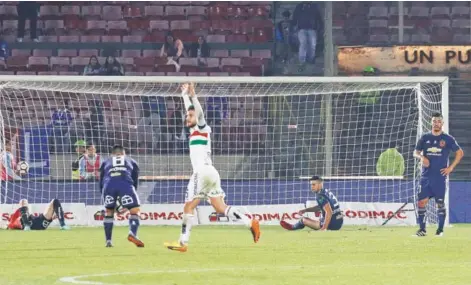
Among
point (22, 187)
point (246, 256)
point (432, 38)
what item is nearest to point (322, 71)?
point (432, 38)

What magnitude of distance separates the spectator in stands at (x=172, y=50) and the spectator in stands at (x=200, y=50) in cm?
33

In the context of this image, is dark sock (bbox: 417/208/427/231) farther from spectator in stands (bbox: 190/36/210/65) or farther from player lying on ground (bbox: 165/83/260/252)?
spectator in stands (bbox: 190/36/210/65)

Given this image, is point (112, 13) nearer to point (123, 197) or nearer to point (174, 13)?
point (174, 13)

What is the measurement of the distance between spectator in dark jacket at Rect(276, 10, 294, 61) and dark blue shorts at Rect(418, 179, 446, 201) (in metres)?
14.3

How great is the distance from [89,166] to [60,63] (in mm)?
8992

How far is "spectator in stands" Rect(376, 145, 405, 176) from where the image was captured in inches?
1158

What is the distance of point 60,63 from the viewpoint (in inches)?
1443

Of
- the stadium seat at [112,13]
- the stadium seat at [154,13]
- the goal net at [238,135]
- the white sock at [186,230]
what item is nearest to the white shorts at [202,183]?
the white sock at [186,230]

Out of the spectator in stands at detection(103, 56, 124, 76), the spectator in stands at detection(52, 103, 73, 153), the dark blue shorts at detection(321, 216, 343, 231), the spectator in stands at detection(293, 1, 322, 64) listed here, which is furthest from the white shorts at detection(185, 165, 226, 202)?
the spectator in stands at detection(293, 1, 322, 64)

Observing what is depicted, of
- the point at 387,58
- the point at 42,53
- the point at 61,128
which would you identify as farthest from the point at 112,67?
the point at 387,58

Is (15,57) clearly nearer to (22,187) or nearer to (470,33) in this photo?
(22,187)

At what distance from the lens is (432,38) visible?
37625 mm

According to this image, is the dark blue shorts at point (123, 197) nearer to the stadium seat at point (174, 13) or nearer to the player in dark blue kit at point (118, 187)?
the player in dark blue kit at point (118, 187)

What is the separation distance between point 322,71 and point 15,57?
8.30 meters
